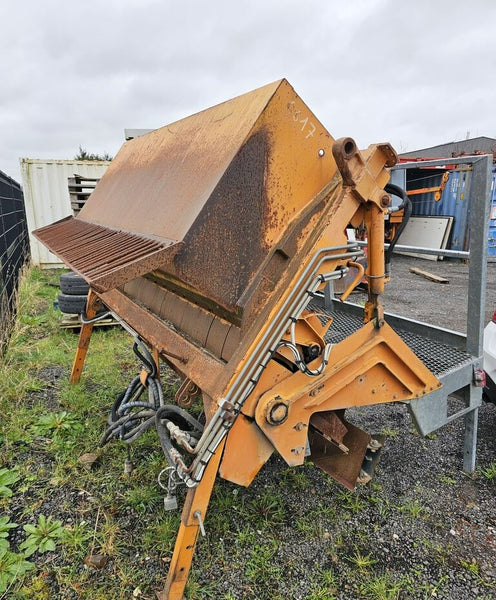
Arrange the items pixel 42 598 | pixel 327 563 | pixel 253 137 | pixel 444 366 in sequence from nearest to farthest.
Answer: pixel 253 137 → pixel 42 598 → pixel 327 563 → pixel 444 366

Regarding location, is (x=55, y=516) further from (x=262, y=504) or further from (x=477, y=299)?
(x=477, y=299)

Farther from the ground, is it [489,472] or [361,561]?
[489,472]

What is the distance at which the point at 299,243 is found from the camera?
5.31 ft

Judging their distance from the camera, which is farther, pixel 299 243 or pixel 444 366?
pixel 444 366

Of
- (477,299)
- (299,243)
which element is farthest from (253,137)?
(477,299)

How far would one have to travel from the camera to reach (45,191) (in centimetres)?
970

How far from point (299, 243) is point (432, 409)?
3.97 feet

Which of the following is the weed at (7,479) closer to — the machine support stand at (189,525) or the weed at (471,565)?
the machine support stand at (189,525)

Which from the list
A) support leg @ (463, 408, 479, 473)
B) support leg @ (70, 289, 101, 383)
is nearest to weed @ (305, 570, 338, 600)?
support leg @ (463, 408, 479, 473)

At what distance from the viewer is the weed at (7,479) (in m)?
2.41

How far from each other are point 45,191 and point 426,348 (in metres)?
9.50

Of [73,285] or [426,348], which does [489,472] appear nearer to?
[426,348]

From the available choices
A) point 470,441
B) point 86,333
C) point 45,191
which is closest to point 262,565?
point 470,441

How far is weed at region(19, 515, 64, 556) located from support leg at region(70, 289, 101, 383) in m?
1.50
